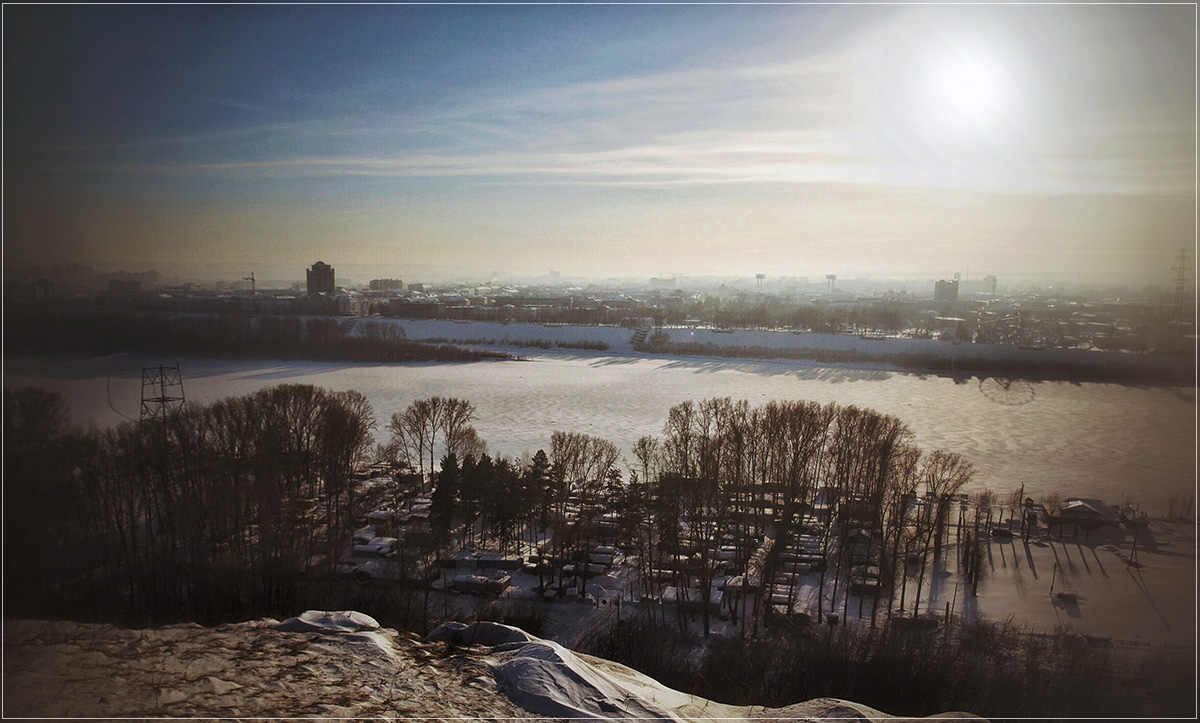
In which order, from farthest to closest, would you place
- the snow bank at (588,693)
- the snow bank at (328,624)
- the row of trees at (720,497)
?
the row of trees at (720,497)
the snow bank at (328,624)
the snow bank at (588,693)

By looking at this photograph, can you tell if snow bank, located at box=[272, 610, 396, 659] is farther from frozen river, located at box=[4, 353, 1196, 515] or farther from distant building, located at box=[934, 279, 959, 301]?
distant building, located at box=[934, 279, 959, 301]

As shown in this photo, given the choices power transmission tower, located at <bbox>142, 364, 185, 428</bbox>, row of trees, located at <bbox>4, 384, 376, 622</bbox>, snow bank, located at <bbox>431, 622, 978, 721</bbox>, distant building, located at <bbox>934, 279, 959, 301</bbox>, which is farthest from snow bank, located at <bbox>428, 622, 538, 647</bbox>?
distant building, located at <bbox>934, 279, 959, 301</bbox>

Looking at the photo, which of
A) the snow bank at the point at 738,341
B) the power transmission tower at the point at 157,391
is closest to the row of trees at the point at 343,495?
the power transmission tower at the point at 157,391

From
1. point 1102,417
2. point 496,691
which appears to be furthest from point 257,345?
point 1102,417

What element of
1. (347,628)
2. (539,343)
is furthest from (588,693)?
(539,343)

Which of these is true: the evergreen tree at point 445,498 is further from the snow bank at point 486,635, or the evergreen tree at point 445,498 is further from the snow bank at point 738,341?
the snow bank at point 738,341

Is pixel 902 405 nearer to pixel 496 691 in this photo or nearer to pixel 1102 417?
pixel 1102 417

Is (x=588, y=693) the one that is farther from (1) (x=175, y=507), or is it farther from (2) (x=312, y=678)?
(1) (x=175, y=507)

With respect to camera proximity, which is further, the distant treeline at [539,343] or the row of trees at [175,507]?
the distant treeline at [539,343]
